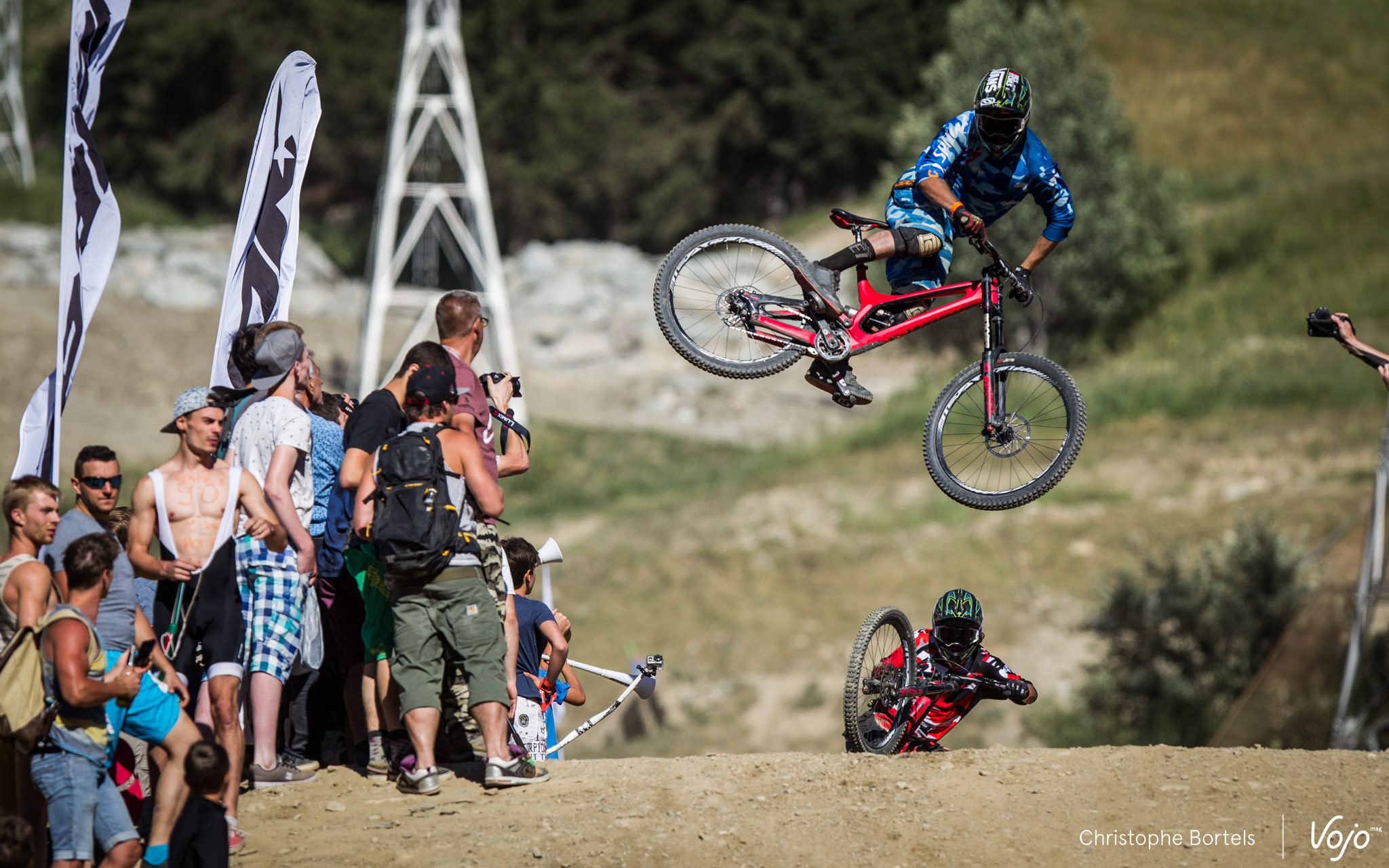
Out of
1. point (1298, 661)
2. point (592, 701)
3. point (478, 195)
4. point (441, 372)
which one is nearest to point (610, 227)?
point (478, 195)

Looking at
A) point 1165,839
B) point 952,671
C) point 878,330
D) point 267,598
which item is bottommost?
point 1165,839

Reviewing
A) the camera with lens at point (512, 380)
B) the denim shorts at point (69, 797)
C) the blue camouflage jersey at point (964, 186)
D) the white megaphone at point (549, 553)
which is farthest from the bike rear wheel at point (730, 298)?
the denim shorts at point (69, 797)

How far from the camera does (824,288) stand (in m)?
7.68

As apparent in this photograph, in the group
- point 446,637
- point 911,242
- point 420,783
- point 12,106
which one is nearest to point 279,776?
point 420,783

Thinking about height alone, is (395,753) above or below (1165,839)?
above

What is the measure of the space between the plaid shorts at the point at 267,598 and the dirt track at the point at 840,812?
0.96 m

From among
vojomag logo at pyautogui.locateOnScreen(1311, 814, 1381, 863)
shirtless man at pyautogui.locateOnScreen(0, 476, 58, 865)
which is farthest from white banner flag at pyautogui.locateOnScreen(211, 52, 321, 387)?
vojomag logo at pyautogui.locateOnScreen(1311, 814, 1381, 863)

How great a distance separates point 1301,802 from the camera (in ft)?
24.5

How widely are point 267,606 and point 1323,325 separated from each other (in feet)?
20.7

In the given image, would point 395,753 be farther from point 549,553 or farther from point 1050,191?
point 1050,191

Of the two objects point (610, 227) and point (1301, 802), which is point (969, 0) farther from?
point (1301, 802)

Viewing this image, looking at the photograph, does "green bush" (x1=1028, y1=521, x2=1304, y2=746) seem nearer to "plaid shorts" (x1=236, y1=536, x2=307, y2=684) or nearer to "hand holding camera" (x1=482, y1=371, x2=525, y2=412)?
"hand holding camera" (x1=482, y1=371, x2=525, y2=412)

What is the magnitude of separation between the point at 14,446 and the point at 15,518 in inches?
1150

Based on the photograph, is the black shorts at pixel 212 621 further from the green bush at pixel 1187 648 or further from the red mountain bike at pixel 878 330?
the green bush at pixel 1187 648
